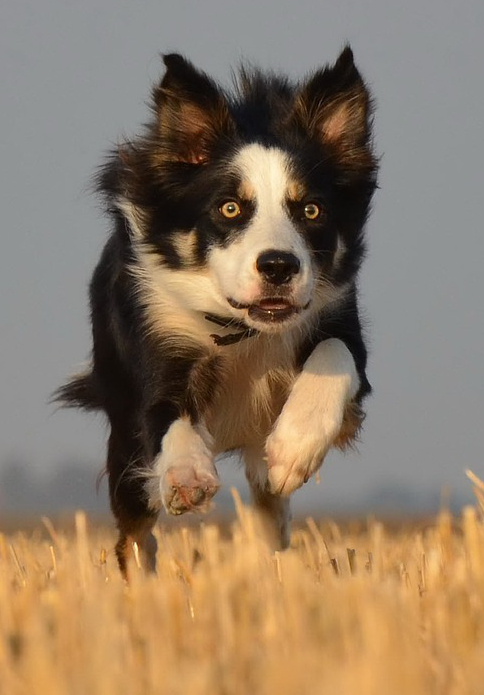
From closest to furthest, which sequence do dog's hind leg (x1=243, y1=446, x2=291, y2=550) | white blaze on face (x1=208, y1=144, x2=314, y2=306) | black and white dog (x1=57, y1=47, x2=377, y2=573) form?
1. white blaze on face (x1=208, y1=144, x2=314, y2=306)
2. black and white dog (x1=57, y1=47, x2=377, y2=573)
3. dog's hind leg (x1=243, y1=446, x2=291, y2=550)

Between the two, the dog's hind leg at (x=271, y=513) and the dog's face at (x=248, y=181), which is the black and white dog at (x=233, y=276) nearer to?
the dog's face at (x=248, y=181)

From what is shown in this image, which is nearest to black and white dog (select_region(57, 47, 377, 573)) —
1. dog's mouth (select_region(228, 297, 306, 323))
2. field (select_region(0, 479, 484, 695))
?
dog's mouth (select_region(228, 297, 306, 323))

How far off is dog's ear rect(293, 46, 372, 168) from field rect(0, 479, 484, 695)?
2.67 m

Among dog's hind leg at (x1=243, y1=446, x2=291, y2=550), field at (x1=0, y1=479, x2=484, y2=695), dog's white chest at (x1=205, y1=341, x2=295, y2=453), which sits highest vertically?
field at (x1=0, y1=479, x2=484, y2=695)

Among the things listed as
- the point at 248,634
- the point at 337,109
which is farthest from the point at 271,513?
the point at 248,634

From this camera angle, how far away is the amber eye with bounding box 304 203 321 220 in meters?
5.34

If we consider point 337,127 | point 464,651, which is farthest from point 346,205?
point 464,651

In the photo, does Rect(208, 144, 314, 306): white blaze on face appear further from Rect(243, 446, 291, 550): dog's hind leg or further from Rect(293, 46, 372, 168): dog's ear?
Rect(243, 446, 291, 550): dog's hind leg

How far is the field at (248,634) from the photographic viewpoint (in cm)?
197

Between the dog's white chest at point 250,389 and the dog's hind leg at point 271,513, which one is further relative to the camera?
the dog's hind leg at point 271,513

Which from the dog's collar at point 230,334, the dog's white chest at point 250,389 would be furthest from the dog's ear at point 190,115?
the dog's white chest at point 250,389

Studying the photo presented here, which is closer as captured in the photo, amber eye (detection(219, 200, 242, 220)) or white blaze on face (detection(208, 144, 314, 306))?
white blaze on face (detection(208, 144, 314, 306))

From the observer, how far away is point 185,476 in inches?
190

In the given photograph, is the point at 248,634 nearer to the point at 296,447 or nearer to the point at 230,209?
the point at 296,447
